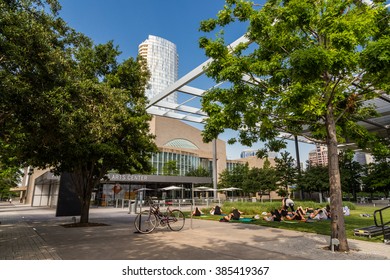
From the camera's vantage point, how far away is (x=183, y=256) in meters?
6.78

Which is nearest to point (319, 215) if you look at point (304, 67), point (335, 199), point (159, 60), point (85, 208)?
point (335, 199)

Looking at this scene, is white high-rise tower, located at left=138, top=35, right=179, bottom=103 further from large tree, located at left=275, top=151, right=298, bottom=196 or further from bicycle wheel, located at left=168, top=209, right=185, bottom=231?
bicycle wheel, located at left=168, top=209, right=185, bottom=231

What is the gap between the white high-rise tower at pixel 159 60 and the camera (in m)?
166

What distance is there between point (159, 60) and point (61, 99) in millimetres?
171670

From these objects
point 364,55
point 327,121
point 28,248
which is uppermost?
point 364,55

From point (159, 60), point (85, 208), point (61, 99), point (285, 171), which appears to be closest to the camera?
point (61, 99)

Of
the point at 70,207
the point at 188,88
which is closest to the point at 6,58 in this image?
the point at 70,207

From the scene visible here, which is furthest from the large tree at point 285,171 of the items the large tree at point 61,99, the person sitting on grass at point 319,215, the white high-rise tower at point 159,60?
the white high-rise tower at point 159,60

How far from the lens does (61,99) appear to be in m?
8.30

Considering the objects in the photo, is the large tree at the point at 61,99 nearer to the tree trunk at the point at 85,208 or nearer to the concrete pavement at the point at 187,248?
the tree trunk at the point at 85,208

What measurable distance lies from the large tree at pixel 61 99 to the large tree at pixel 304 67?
14.3ft

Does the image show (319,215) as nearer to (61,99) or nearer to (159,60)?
(61,99)
